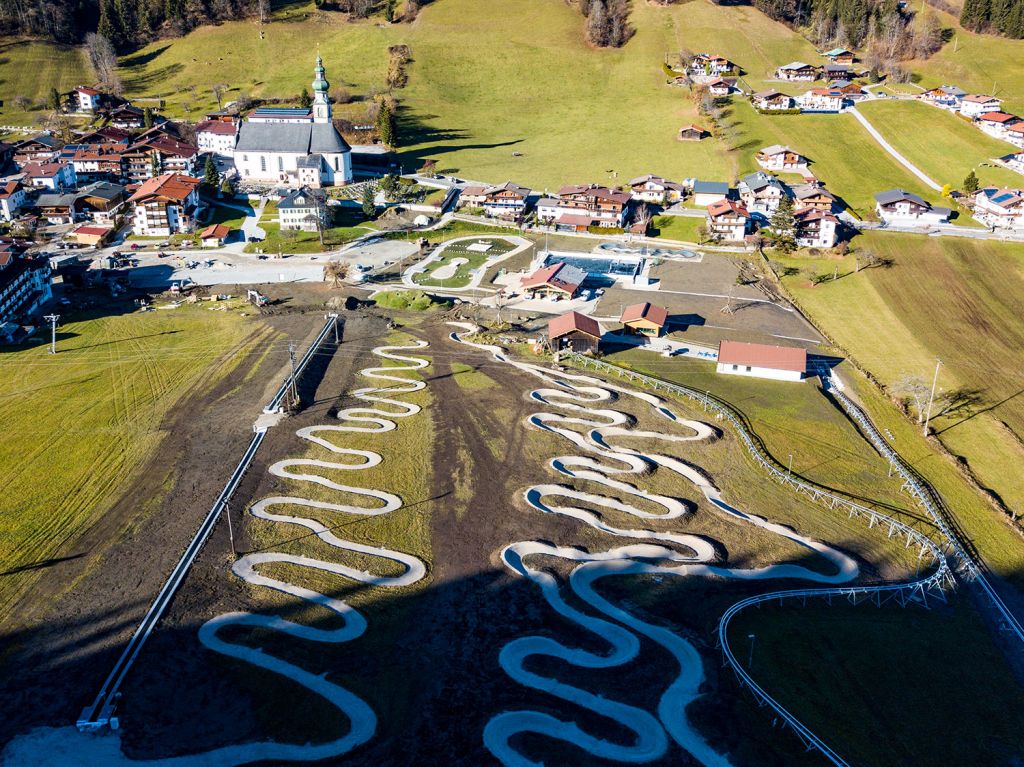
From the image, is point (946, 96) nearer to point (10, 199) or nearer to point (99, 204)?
point (99, 204)

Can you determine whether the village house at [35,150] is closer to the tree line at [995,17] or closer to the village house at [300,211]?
the village house at [300,211]

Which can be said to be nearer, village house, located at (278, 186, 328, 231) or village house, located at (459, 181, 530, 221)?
village house, located at (278, 186, 328, 231)

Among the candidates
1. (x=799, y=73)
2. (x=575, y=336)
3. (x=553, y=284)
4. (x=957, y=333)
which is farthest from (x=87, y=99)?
(x=957, y=333)

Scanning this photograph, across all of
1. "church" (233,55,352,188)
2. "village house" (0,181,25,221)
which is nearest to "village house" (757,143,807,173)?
"church" (233,55,352,188)

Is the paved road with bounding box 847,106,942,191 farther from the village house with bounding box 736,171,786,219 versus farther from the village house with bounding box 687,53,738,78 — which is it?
the village house with bounding box 687,53,738,78

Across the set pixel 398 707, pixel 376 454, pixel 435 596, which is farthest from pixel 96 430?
pixel 398 707

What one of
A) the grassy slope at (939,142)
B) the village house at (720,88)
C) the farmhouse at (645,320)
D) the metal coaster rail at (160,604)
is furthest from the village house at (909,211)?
the metal coaster rail at (160,604)

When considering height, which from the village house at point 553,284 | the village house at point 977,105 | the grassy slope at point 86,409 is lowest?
the grassy slope at point 86,409
